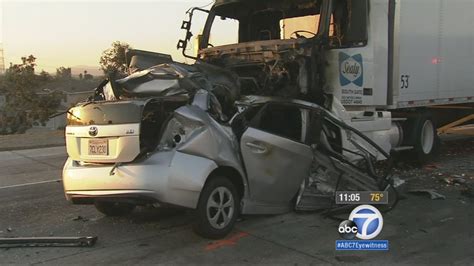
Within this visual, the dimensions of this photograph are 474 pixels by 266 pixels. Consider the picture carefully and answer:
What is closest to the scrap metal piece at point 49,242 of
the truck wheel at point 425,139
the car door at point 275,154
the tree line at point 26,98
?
the car door at point 275,154

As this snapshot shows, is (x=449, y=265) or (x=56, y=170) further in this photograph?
(x=56, y=170)

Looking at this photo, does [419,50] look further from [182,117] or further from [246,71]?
[182,117]

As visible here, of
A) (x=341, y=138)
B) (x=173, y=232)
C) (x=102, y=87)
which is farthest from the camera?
(x=341, y=138)

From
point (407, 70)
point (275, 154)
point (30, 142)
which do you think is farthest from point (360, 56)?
point (30, 142)

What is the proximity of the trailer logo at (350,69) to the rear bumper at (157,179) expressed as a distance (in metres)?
3.80

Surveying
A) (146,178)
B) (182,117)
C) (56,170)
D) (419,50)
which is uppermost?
(419,50)

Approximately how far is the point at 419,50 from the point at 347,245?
5.41 metres

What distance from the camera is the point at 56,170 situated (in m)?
10.5

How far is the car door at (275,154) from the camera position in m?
5.77

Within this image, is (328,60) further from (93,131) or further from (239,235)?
(93,131)

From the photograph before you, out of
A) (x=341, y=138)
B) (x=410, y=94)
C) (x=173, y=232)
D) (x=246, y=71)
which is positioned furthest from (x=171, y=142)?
(x=410, y=94)

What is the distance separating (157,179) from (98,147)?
2.44ft
